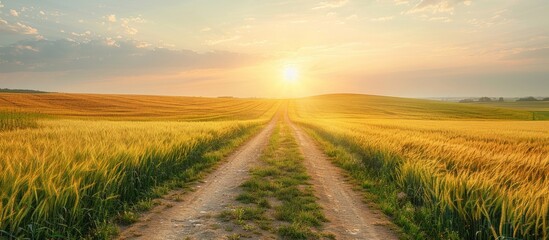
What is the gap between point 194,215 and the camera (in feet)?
24.2

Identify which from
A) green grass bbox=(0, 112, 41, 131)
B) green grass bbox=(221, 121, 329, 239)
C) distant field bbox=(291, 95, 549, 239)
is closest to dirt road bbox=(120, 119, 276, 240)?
green grass bbox=(221, 121, 329, 239)

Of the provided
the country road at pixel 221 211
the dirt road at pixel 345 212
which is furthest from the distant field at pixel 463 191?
the country road at pixel 221 211

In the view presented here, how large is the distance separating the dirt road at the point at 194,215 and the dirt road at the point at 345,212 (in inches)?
95.1

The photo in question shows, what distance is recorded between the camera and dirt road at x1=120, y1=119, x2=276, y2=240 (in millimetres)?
6262

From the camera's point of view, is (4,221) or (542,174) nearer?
(4,221)

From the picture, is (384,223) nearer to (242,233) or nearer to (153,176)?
(242,233)

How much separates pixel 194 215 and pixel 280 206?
→ 6.59ft

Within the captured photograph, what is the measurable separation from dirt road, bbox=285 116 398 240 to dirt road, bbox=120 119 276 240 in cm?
242

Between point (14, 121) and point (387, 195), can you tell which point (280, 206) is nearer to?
point (387, 195)

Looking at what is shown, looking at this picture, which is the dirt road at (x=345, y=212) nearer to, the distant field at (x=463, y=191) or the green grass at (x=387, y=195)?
the green grass at (x=387, y=195)

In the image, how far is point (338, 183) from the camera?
1127cm

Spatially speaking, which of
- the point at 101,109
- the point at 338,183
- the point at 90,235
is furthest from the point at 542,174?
the point at 101,109

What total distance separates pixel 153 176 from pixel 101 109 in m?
→ 68.4

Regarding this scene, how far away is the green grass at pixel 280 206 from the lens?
21.9 ft
